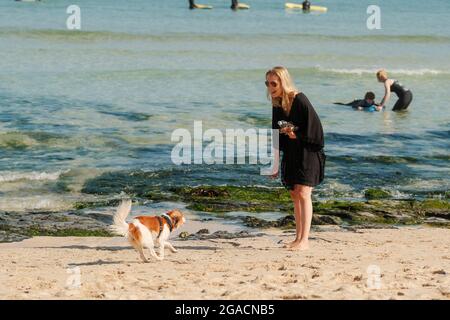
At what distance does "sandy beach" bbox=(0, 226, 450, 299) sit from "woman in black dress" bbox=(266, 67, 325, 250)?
678 millimetres

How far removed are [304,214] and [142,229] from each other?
1.75 meters

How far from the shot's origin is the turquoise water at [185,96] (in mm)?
15328

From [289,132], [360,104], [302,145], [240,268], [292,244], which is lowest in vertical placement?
[360,104]

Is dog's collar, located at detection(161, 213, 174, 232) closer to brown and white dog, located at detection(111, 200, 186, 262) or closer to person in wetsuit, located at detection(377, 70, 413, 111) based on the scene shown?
brown and white dog, located at detection(111, 200, 186, 262)

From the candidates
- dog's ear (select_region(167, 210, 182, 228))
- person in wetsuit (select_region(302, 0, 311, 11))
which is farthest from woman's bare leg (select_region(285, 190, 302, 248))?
person in wetsuit (select_region(302, 0, 311, 11))

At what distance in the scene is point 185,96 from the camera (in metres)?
26.1

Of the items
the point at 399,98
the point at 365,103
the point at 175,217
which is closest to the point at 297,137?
the point at 175,217

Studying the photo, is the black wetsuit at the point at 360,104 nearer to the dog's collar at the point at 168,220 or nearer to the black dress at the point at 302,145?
the black dress at the point at 302,145

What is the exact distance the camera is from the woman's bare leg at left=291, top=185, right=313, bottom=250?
30.6 feet

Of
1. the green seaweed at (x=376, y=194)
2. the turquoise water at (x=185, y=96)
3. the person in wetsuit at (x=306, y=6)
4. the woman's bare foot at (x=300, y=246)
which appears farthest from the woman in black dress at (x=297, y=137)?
the person in wetsuit at (x=306, y=6)

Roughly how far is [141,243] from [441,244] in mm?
3526

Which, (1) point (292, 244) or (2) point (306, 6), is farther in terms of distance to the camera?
(2) point (306, 6)

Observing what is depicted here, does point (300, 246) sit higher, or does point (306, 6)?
point (300, 246)

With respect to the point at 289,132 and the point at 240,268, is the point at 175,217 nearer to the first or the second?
the point at 240,268
